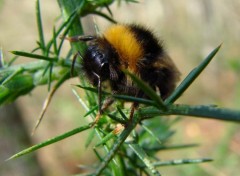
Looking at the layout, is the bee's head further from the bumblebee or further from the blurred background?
the blurred background

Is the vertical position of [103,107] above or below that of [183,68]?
above

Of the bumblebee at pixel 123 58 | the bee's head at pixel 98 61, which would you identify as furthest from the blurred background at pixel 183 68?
the bee's head at pixel 98 61

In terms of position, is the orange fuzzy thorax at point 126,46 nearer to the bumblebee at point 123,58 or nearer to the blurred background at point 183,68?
the bumblebee at point 123,58

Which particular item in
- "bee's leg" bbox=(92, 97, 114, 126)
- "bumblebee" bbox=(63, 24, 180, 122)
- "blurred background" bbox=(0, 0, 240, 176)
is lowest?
"blurred background" bbox=(0, 0, 240, 176)

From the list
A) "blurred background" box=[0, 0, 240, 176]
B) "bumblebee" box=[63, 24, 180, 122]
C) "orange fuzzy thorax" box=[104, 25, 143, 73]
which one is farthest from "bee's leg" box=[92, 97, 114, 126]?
"blurred background" box=[0, 0, 240, 176]

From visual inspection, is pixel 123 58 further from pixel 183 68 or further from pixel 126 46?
pixel 183 68

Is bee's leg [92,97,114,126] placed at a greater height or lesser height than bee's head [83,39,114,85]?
lesser

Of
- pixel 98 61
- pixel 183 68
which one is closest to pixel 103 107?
pixel 98 61
